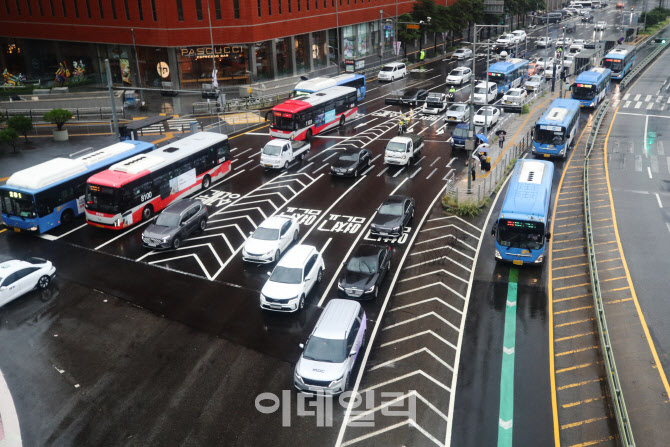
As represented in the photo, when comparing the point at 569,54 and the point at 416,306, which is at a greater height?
the point at 569,54

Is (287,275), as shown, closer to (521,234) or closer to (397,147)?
(521,234)

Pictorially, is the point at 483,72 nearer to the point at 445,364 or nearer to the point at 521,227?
the point at 521,227

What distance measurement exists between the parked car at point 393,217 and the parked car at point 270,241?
174 inches

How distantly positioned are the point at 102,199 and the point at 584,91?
47.3m

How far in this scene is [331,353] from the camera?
64.4 feet

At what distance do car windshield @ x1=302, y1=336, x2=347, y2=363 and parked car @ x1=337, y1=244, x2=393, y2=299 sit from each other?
4953 millimetres

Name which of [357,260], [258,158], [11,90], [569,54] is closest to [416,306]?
[357,260]

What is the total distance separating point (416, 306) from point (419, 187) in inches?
602

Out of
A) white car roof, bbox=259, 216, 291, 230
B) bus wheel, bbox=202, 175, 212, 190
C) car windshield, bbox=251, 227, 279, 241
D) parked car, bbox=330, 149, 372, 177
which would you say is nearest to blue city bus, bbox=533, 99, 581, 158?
parked car, bbox=330, 149, 372, 177

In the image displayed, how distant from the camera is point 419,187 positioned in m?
38.6

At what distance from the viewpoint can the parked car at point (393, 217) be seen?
100 ft

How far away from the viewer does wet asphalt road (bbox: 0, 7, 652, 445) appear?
18125 millimetres

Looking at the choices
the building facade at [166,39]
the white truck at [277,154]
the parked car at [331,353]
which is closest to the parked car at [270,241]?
the parked car at [331,353]

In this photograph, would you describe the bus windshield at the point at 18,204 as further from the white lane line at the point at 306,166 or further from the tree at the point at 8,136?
the white lane line at the point at 306,166
